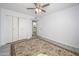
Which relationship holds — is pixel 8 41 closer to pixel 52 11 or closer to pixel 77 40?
pixel 52 11

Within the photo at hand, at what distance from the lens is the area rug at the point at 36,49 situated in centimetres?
135

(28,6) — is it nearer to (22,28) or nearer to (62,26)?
(22,28)

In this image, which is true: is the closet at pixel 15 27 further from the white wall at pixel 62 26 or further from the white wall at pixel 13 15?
the white wall at pixel 62 26

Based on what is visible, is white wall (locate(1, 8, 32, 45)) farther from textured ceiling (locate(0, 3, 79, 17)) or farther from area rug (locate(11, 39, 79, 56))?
area rug (locate(11, 39, 79, 56))

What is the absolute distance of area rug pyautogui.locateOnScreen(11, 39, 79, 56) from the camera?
4.42 ft

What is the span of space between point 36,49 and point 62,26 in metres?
0.68

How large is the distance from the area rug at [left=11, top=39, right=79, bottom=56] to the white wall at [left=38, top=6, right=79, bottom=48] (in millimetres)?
148

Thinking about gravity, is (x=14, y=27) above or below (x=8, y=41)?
above

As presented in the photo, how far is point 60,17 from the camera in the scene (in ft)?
4.81

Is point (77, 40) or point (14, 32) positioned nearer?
point (77, 40)

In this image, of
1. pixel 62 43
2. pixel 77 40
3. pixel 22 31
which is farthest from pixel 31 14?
pixel 77 40

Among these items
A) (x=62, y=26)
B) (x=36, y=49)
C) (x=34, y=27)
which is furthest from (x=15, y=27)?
(x=62, y=26)

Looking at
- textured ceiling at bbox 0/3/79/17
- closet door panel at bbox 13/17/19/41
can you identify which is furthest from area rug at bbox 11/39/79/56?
textured ceiling at bbox 0/3/79/17

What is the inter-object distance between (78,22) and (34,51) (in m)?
0.96
